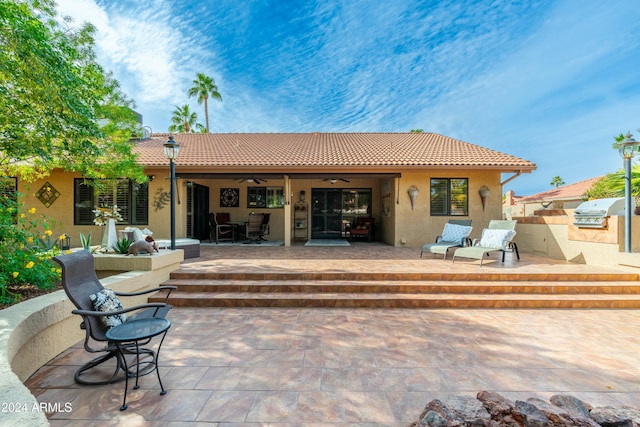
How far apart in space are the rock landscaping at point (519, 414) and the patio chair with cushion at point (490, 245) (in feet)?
13.5

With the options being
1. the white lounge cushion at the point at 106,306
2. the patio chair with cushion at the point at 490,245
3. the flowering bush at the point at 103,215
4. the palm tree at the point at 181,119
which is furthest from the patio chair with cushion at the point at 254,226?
the palm tree at the point at 181,119

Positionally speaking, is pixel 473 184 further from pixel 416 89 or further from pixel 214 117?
pixel 214 117

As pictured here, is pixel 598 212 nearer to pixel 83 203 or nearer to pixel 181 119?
pixel 83 203

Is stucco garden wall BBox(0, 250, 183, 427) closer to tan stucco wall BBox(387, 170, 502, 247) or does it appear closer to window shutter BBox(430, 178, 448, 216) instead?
tan stucco wall BBox(387, 170, 502, 247)

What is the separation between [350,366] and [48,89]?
5524 millimetres

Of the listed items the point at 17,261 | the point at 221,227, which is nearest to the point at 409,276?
the point at 17,261

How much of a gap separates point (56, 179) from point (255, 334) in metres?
9.83

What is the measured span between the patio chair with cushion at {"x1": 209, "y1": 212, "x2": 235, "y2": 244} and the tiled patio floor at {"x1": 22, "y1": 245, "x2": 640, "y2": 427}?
19.0ft

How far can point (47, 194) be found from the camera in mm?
8977

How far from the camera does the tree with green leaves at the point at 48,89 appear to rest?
3584 mm

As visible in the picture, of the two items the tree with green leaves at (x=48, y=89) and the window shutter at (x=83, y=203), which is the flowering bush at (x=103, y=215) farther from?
the window shutter at (x=83, y=203)

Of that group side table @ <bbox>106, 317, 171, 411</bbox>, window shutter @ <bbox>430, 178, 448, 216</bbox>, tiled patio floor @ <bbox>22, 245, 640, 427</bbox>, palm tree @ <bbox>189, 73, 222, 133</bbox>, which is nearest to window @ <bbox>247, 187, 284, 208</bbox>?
window shutter @ <bbox>430, 178, 448, 216</bbox>

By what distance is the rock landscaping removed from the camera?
1820 mm

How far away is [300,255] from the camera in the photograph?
7406 millimetres
